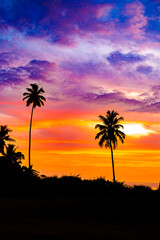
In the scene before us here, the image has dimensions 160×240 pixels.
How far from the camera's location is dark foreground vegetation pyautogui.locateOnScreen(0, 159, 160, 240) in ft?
37.2

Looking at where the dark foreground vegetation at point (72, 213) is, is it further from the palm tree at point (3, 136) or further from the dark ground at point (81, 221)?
the palm tree at point (3, 136)

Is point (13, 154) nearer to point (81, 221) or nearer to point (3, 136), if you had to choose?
point (3, 136)

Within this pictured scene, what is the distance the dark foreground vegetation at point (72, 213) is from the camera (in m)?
11.3

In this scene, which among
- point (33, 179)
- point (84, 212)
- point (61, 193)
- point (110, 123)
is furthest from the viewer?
point (110, 123)

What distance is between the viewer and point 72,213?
17281 mm

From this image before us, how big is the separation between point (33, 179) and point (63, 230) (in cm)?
2113

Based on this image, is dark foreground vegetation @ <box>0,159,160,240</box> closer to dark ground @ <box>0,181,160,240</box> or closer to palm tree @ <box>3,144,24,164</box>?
dark ground @ <box>0,181,160,240</box>

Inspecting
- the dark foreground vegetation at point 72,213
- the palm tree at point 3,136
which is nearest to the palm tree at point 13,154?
the palm tree at point 3,136

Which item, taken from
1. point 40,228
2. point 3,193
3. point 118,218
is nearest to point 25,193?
point 3,193

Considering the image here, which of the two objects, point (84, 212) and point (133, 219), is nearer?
Result: point (133, 219)

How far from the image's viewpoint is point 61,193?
28672 mm

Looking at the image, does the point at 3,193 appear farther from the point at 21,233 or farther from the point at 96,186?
the point at 21,233

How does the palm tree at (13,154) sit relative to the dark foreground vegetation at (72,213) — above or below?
above

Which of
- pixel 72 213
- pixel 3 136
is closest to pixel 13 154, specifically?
pixel 3 136
